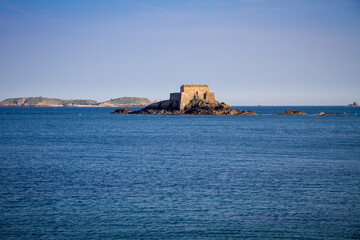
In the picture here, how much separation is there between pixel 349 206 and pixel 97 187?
11.9 m

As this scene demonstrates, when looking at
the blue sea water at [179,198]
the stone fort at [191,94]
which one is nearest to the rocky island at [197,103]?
the stone fort at [191,94]

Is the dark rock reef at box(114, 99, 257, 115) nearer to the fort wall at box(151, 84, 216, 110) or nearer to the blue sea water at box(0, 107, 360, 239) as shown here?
the fort wall at box(151, 84, 216, 110)

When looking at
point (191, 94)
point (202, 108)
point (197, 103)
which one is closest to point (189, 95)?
point (191, 94)

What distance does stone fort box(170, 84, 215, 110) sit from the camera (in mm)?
120938

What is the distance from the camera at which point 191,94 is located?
4793 inches

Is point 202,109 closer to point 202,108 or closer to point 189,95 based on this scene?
point 202,108

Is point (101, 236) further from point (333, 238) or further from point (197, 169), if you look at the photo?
point (197, 169)

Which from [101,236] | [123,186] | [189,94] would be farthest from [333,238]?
[189,94]

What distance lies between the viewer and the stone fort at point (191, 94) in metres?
121

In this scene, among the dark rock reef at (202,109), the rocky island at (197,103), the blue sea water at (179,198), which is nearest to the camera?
the blue sea water at (179,198)

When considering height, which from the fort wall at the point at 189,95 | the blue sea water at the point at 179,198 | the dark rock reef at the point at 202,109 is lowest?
the blue sea water at the point at 179,198

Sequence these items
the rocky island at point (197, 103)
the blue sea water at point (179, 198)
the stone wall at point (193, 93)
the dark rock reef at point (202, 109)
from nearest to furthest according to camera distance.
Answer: the blue sea water at point (179, 198), the stone wall at point (193, 93), the rocky island at point (197, 103), the dark rock reef at point (202, 109)

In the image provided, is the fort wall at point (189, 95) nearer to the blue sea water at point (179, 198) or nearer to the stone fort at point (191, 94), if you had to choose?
the stone fort at point (191, 94)

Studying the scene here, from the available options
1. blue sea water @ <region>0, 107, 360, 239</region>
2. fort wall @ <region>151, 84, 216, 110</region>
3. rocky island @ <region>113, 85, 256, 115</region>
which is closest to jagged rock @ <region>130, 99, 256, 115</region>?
rocky island @ <region>113, 85, 256, 115</region>
